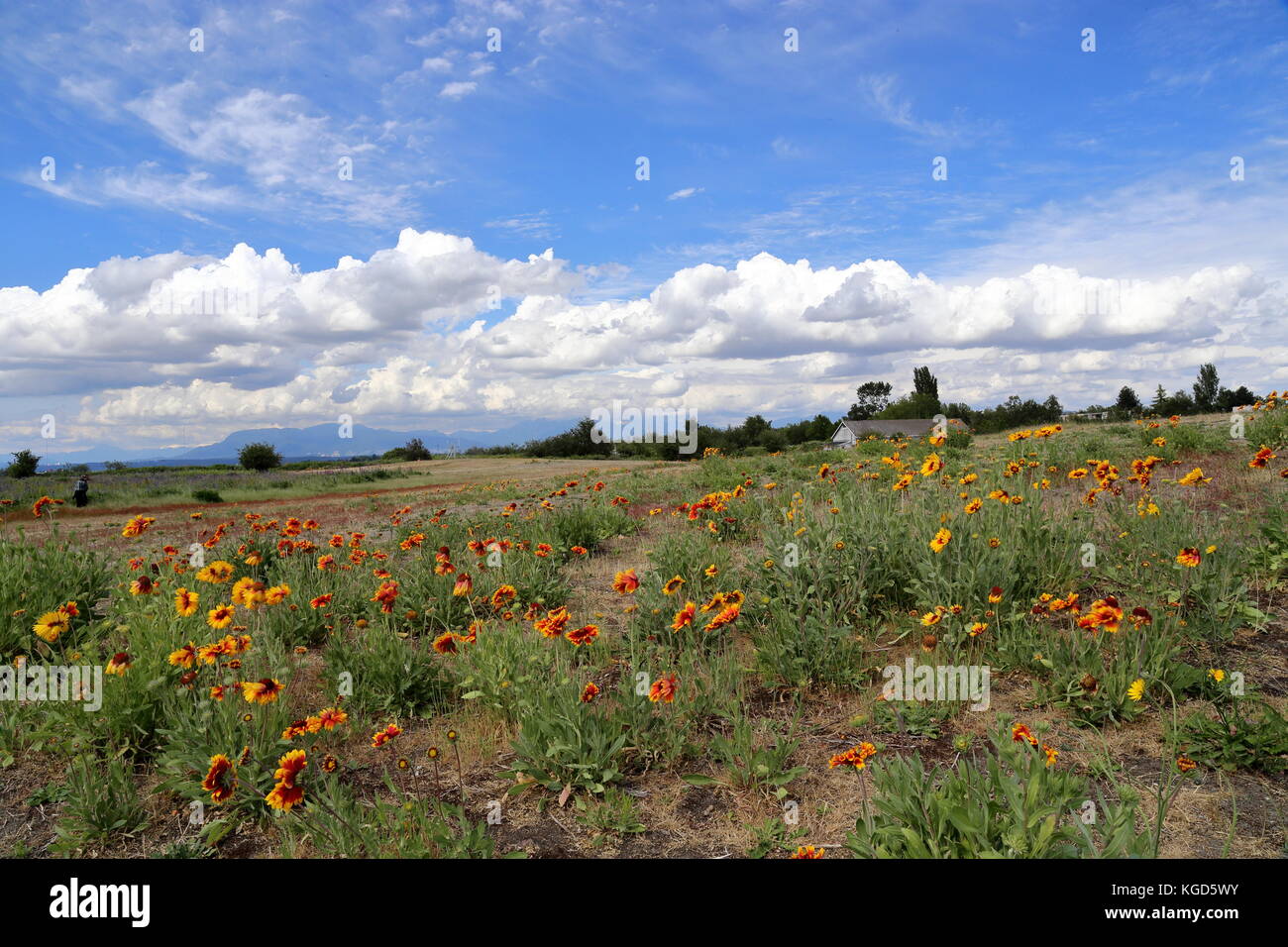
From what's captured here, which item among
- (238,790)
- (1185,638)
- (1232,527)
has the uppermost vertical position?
(1232,527)

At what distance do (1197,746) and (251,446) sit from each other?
183 ft

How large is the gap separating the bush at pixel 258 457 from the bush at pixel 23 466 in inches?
441

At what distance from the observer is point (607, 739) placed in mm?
3363

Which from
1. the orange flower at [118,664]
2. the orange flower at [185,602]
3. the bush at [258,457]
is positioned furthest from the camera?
the bush at [258,457]

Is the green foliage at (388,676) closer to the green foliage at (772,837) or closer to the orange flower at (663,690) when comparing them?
the orange flower at (663,690)

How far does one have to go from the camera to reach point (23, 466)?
39.8 meters

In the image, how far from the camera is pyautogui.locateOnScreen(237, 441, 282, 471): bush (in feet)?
161

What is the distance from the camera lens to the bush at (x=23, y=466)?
130ft

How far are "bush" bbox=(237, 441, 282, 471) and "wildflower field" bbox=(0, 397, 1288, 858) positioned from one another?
48.3 meters

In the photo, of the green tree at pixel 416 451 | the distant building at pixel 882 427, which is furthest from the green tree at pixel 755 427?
the green tree at pixel 416 451
